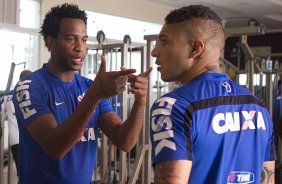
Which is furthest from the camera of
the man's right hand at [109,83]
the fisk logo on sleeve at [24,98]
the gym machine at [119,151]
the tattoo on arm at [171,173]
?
the gym machine at [119,151]

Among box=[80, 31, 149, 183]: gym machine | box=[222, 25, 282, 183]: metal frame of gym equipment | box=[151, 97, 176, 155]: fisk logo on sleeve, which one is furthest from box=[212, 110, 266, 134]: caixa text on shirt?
box=[222, 25, 282, 183]: metal frame of gym equipment

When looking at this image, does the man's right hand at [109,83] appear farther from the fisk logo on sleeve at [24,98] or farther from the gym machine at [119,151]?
the gym machine at [119,151]

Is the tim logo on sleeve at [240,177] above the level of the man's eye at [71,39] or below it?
below

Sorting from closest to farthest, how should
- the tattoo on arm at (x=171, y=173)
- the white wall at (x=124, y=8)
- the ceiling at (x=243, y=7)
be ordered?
the tattoo on arm at (x=171, y=173) → the white wall at (x=124, y=8) → the ceiling at (x=243, y=7)

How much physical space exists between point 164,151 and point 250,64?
382cm

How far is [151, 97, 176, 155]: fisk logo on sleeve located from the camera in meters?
1.00

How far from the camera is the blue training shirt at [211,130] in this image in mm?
997

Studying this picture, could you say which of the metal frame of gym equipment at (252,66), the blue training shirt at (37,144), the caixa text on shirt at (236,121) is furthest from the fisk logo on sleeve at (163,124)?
the metal frame of gym equipment at (252,66)

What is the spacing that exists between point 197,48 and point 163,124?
0.80 feet

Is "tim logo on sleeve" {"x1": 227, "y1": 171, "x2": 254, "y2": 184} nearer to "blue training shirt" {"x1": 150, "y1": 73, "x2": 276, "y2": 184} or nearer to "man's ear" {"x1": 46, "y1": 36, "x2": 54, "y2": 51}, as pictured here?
"blue training shirt" {"x1": 150, "y1": 73, "x2": 276, "y2": 184}

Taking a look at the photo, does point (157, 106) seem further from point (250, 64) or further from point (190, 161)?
point (250, 64)

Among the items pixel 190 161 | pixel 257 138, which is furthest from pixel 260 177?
pixel 190 161

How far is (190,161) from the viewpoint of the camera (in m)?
1.00

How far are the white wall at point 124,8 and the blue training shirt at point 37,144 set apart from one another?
5.25 meters
